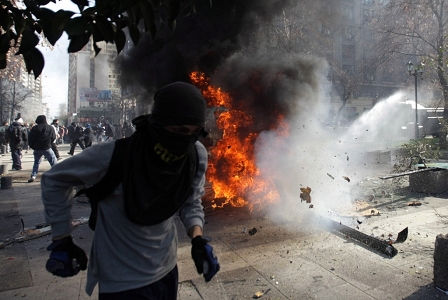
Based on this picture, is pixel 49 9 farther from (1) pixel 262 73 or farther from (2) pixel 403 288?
(1) pixel 262 73

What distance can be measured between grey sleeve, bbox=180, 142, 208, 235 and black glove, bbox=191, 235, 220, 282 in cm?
15

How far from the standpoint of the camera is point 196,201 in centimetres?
199

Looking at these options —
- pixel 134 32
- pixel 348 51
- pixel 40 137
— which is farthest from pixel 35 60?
pixel 348 51

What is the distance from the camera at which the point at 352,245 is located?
4.32 metres

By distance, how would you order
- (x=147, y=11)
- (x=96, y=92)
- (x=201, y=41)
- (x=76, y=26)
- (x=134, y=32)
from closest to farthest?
(x=76, y=26)
(x=147, y=11)
(x=134, y=32)
(x=201, y=41)
(x=96, y=92)

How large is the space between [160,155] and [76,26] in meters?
0.89

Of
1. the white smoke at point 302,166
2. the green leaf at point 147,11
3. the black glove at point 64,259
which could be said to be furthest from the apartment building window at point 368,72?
the black glove at point 64,259

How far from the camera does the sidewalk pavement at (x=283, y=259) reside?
127 inches

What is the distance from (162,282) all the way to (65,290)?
2.14m

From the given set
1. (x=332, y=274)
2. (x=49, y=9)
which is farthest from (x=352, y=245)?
(x=49, y=9)

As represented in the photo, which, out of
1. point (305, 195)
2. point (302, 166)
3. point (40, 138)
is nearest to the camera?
point (305, 195)

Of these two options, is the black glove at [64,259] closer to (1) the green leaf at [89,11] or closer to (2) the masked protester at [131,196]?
(2) the masked protester at [131,196]

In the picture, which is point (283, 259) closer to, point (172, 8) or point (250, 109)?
point (172, 8)

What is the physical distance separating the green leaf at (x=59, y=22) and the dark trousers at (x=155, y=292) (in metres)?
1.41
